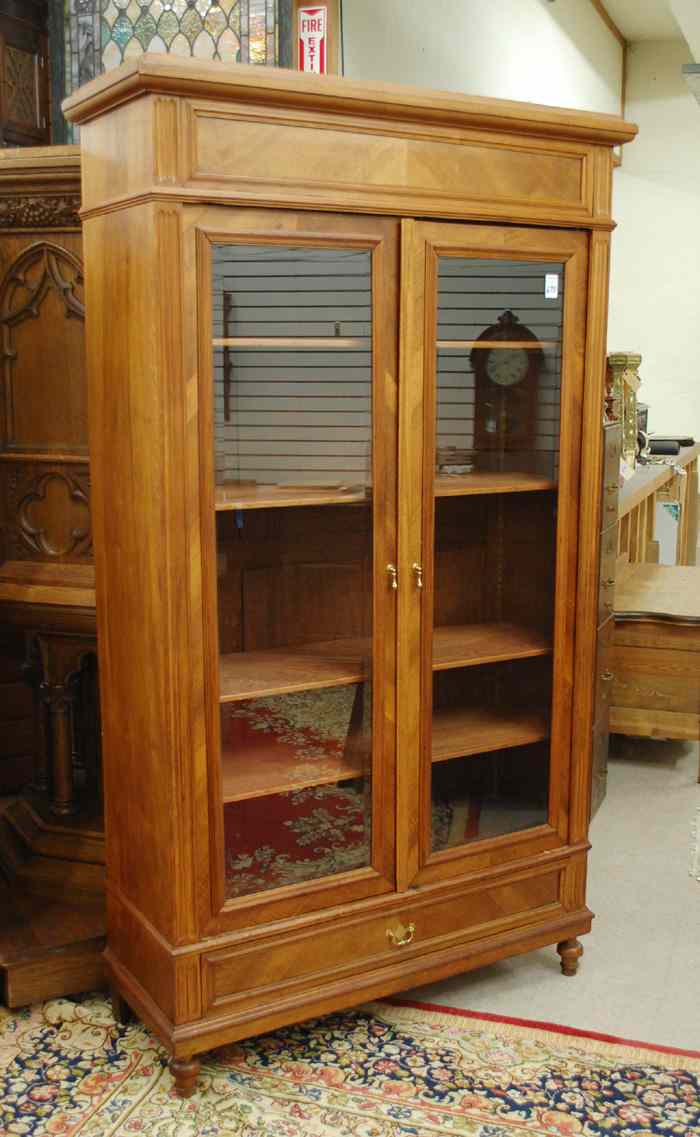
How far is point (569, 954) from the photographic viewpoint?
278 cm

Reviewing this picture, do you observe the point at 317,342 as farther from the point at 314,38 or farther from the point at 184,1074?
the point at 314,38

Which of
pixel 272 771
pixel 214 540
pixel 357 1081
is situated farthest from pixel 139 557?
pixel 357 1081

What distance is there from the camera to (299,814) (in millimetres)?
2430

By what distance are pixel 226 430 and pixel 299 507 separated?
234 mm

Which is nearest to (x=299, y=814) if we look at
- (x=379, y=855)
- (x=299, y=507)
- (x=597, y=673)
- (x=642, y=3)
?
(x=379, y=855)

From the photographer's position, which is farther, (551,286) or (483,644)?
(483,644)

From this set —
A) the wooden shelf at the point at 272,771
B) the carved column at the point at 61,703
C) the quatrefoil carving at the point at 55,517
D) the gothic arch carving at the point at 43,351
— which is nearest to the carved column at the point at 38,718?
the carved column at the point at 61,703

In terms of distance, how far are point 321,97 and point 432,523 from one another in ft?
2.82

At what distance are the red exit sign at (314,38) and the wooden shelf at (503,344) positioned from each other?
153 centimetres

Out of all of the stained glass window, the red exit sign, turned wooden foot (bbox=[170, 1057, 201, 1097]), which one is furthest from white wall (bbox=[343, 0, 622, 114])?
turned wooden foot (bbox=[170, 1057, 201, 1097])

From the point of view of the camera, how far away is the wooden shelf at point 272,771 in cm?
236

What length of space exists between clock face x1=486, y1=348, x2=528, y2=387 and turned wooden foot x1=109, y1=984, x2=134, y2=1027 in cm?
157

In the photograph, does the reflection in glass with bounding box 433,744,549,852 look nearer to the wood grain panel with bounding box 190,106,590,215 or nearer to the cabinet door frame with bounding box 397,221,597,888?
the cabinet door frame with bounding box 397,221,597,888

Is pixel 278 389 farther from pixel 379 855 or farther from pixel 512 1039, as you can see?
pixel 512 1039
